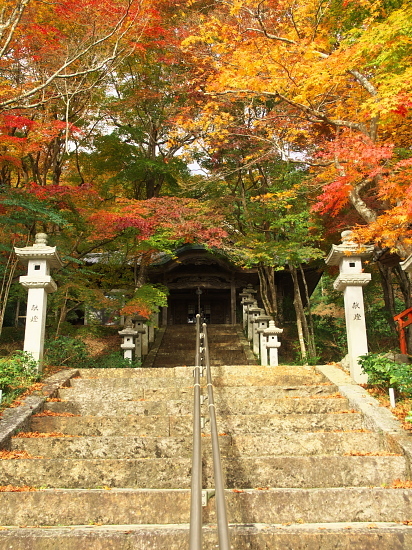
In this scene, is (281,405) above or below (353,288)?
below

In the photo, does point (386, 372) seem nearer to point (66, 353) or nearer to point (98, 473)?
point (98, 473)

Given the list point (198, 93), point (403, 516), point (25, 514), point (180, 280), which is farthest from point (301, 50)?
point (180, 280)

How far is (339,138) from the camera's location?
883cm

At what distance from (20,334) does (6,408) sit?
1017 cm

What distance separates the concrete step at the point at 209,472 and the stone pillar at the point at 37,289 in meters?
3.41

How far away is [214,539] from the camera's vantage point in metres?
3.34

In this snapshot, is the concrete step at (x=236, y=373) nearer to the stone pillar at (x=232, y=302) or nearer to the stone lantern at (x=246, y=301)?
the stone lantern at (x=246, y=301)

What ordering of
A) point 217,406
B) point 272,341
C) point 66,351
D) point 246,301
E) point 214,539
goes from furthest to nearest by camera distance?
1. point 246,301
2. point 272,341
3. point 66,351
4. point 217,406
5. point 214,539

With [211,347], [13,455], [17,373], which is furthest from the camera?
[211,347]

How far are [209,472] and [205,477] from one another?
76 millimetres

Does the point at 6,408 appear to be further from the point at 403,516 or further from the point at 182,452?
the point at 403,516

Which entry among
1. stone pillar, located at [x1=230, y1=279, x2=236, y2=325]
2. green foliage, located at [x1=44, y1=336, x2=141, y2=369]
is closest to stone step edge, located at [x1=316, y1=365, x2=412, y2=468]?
green foliage, located at [x1=44, y1=336, x2=141, y2=369]

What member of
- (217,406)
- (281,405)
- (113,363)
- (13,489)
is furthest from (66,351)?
(13,489)

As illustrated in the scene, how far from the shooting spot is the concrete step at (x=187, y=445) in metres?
4.83
